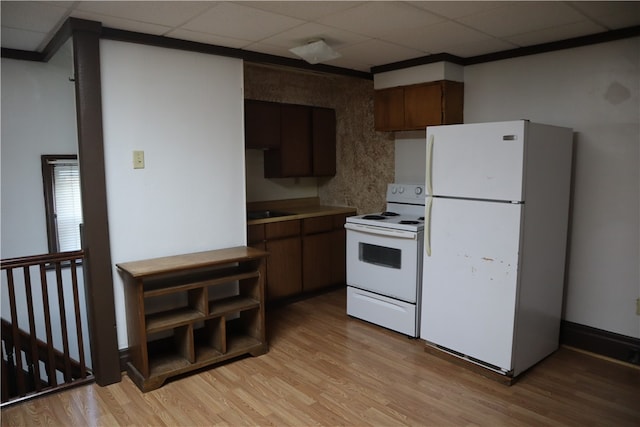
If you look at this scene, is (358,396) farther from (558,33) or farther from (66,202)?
(66,202)

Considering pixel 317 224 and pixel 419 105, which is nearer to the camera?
pixel 419 105

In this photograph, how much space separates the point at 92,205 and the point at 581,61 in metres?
3.35

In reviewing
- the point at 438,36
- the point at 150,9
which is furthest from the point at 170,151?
the point at 438,36

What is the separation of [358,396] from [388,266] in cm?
116

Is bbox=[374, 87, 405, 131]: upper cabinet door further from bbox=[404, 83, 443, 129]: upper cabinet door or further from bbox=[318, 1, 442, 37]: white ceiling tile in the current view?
bbox=[318, 1, 442, 37]: white ceiling tile

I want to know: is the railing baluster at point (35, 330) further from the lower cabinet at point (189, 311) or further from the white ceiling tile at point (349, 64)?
the white ceiling tile at point (349, 64)

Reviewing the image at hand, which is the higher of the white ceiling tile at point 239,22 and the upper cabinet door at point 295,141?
the white ceiling tile at point 239,22

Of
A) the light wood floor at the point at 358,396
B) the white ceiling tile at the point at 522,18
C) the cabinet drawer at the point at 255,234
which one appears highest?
the white ceiling tile at the point at 522,18

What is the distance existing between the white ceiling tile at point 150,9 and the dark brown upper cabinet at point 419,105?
6.47 ft

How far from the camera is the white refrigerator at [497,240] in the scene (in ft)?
8.57

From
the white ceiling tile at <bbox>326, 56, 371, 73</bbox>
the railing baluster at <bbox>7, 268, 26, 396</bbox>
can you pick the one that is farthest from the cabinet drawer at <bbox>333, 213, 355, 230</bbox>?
the railing baluster at <bbox>7, 268, 26, 396</bbox>

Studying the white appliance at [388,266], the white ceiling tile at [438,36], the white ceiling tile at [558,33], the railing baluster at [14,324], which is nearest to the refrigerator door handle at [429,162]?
the white appliance at [388,266]

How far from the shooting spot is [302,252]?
4.21 metres

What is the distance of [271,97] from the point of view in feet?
14.4
